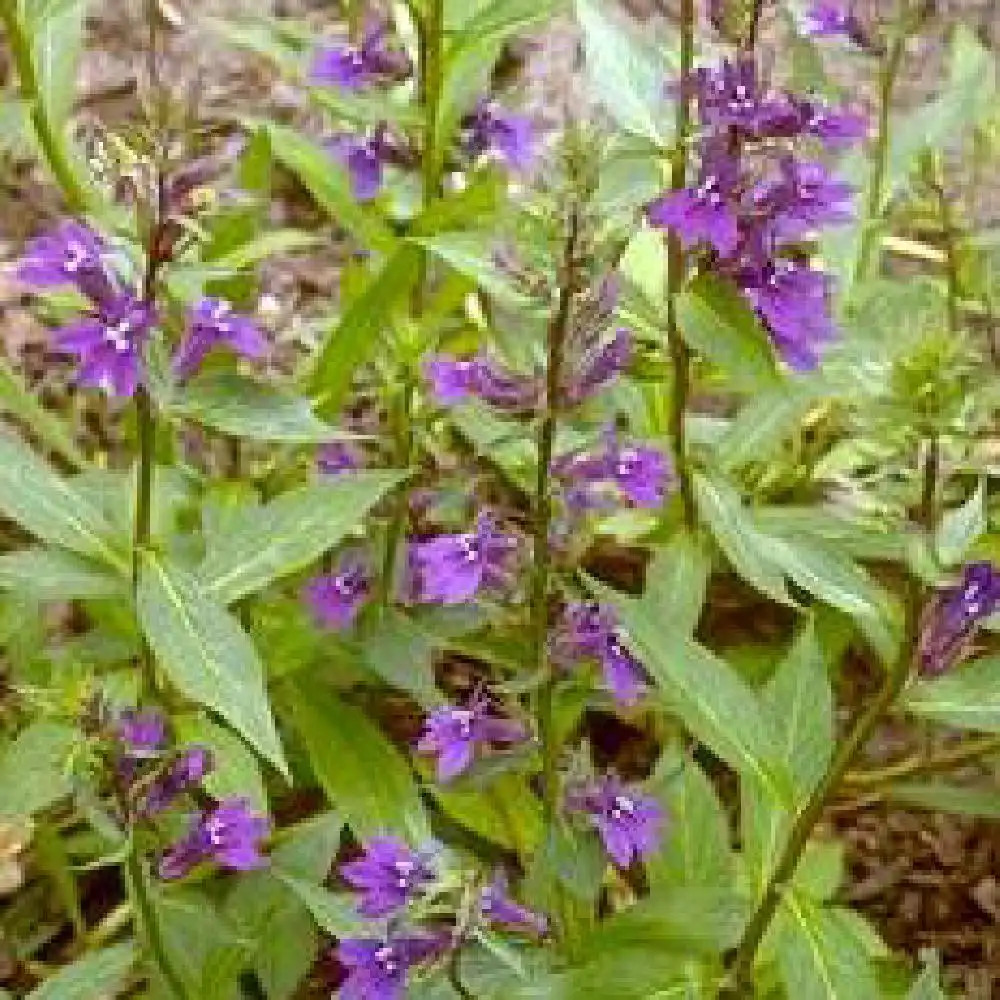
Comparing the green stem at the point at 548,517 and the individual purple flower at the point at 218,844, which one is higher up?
the green stem at the point at 548,517

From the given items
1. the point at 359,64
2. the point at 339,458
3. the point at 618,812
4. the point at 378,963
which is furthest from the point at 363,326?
the point at 378,963

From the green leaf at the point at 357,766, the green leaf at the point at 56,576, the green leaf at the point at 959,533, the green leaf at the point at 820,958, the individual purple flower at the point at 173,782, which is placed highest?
the green leaf at the point at 959,533

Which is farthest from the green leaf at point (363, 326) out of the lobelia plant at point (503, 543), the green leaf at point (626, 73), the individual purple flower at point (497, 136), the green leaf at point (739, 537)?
the green leaf at point (739, 537)

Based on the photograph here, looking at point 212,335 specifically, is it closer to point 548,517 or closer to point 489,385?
point 489,385

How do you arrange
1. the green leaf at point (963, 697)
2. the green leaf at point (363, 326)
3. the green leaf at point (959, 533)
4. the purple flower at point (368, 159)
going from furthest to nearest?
the purple flower at point (368, 159) → the green leaf at point (363, 326) → the green leaf at point (963, 697) → the green leaf at point (959, 533)

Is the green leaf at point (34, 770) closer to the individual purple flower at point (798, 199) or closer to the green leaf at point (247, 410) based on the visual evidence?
the green leaf at point (247, 410)

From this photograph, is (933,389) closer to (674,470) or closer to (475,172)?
(674,470)

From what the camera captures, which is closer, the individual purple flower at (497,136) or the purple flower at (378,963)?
the purple flower at (378,963)

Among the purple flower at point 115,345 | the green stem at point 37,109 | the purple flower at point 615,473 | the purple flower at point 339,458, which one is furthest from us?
the green stem at point 37,109
